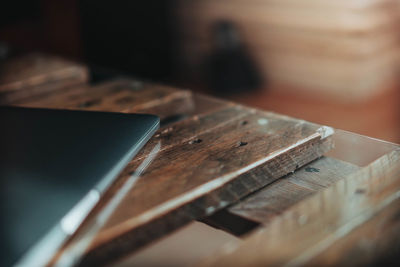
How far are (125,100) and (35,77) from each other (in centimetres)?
22

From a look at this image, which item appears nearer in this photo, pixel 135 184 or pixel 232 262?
pixel 232 262

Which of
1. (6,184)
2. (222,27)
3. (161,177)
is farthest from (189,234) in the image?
(222,27)

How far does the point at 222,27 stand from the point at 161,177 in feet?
7.96

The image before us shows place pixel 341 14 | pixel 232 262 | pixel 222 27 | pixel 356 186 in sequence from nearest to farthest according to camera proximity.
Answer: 1. pixel 232 262
2. pixel 356 186
3. pixel 341 14
4. pixel 222 27

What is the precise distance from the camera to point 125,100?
767 millimetres

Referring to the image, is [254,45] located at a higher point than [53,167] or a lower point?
lower

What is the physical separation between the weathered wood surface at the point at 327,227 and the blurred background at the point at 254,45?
1711mm

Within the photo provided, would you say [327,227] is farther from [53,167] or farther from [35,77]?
[35,77]

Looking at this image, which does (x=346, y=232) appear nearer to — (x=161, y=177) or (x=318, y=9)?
(x=161, y=177)

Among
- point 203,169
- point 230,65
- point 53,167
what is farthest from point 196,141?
point 230,65

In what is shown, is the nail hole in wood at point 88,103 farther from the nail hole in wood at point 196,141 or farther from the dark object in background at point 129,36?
the dark object in background at point 129,36

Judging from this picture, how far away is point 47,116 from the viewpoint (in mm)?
583

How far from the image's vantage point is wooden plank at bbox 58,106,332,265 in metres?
0.43

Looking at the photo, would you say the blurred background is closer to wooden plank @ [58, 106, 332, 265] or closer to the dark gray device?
wooden plank @ [58, 106, 332, 265]
